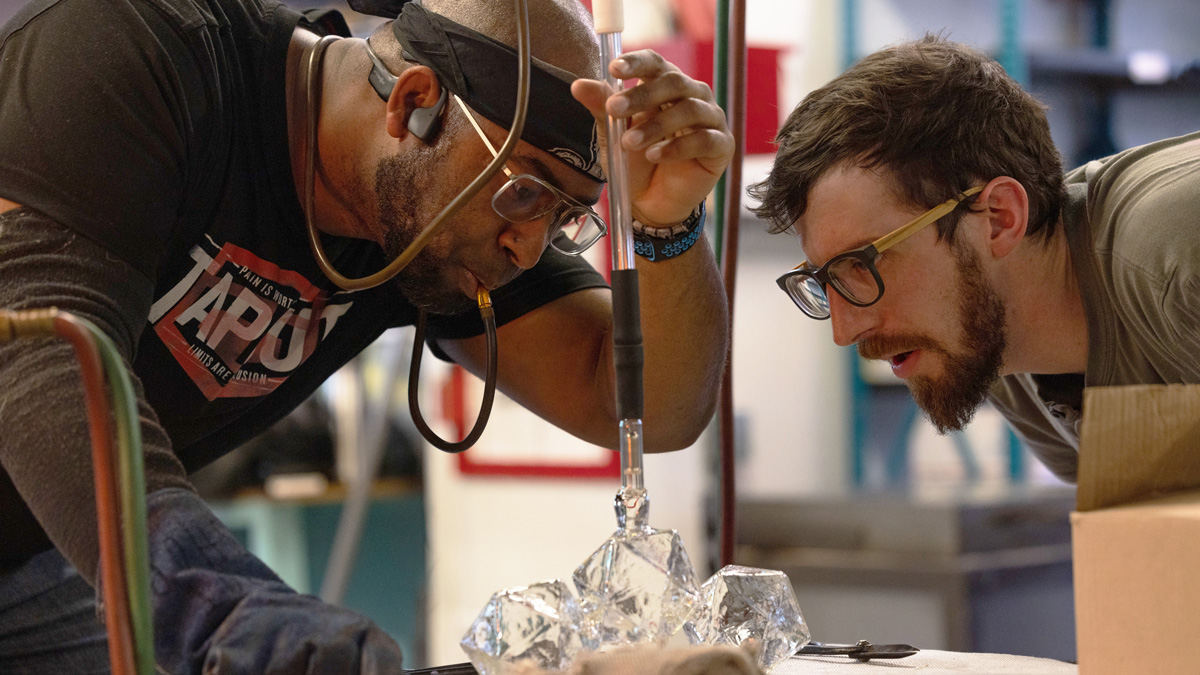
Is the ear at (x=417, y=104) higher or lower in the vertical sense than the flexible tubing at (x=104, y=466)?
higher

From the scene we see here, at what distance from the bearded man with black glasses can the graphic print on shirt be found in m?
0.59

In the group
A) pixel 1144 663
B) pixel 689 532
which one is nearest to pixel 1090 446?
pixel 1144 663

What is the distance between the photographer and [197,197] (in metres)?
1.07

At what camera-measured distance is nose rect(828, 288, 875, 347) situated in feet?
4.47

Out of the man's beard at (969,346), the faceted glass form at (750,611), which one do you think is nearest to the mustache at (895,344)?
the man's beard at (969,346)

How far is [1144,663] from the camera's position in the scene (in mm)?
666

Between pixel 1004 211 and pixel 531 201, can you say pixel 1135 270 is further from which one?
pixel 531 201

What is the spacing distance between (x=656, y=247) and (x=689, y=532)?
1.73 m

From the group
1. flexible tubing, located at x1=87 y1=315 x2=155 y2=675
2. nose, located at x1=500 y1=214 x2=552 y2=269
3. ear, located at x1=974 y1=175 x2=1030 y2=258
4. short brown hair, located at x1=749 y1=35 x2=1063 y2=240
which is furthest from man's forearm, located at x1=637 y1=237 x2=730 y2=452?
flexible tubing, located at x1=87 y1=315 x2=155 y2=675

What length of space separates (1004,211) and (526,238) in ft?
1.95

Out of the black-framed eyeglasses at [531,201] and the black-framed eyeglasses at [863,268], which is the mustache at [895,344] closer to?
the black-framed eyeglasses at [863,268]

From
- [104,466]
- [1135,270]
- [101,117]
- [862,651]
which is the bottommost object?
[862,651]

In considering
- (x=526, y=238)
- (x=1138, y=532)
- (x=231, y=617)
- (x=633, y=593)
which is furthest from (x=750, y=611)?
(x=526, y=238)

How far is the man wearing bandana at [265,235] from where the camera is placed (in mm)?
746
